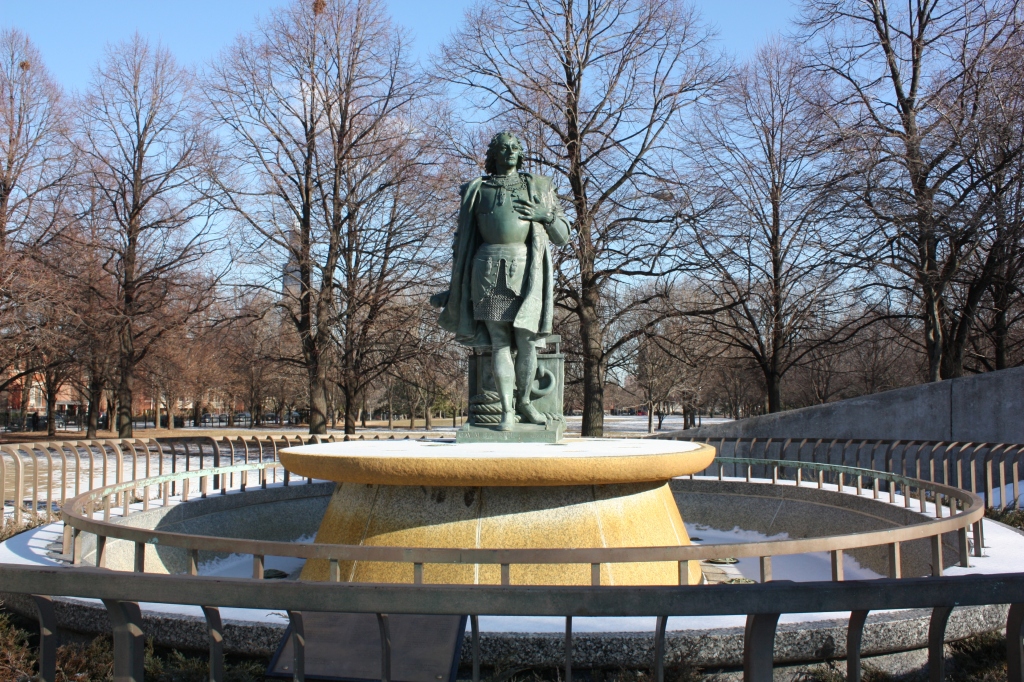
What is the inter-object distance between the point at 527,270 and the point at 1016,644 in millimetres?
5517

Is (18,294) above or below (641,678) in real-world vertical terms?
above

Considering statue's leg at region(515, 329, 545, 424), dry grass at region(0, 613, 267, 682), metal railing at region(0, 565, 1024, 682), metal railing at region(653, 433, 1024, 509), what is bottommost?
dry grass at region(0, 613, 267, 682)

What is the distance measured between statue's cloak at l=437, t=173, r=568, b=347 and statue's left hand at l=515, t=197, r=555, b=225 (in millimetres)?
72

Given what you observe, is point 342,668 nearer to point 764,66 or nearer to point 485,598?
point 485,598

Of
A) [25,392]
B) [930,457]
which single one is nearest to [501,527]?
[930,457]

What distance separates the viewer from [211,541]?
3424mm

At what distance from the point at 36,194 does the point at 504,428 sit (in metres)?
23.5

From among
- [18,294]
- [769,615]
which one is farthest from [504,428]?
[18,294]

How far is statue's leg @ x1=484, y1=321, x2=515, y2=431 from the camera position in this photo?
24.5 ft

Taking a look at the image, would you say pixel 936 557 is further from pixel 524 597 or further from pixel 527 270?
pixel 527 270

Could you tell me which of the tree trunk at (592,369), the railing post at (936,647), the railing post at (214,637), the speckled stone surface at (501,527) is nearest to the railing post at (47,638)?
the railing post at (214,637)

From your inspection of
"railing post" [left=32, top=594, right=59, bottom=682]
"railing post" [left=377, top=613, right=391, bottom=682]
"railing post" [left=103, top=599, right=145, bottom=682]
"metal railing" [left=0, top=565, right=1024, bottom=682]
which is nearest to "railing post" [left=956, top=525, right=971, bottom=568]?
"metal railing" [left=0, top=565, right=1024, bottom=682]

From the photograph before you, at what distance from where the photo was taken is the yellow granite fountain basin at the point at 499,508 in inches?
197

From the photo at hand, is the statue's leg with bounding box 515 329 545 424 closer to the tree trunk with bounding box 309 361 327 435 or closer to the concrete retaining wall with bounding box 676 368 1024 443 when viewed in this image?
the concrete retaining wall with bounding box 676 368 1024 443
